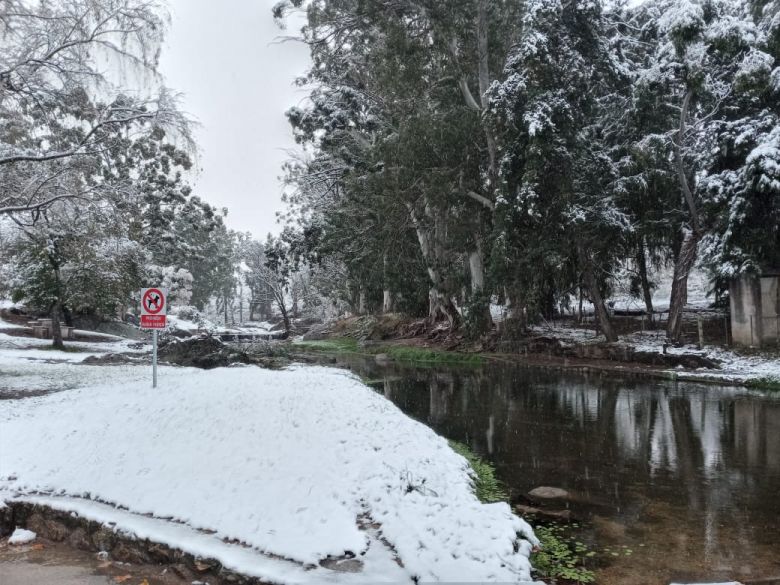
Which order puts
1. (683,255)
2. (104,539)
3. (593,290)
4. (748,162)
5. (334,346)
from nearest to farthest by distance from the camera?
(104,539) → (748,162) → (683,255) → (593,290) → (334,346)

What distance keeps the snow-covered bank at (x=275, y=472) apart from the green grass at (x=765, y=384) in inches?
435

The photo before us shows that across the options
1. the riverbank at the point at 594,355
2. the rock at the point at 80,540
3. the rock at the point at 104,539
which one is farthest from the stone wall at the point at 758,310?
the rock at the point at 80,540

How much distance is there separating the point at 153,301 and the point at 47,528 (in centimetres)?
498

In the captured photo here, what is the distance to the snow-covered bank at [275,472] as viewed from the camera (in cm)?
506

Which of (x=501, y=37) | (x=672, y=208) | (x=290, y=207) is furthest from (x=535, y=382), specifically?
(x=290, y=207)

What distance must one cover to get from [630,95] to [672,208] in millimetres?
4493

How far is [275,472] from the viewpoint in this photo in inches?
250

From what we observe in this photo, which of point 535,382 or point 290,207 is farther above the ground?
point 290,207

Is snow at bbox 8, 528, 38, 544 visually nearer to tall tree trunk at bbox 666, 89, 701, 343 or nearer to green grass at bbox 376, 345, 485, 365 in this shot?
green grass at bbox 376, 345, 485, 365

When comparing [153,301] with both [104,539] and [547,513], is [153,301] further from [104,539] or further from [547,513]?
[547,513]

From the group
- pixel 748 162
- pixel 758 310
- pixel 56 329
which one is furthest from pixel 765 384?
pixel 56 329

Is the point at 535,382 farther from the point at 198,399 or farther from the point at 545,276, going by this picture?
the point at 198,399

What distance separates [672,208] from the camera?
2148 centimetres

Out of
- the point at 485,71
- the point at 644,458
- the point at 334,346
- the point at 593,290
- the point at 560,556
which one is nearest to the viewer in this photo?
the point at 560,556
